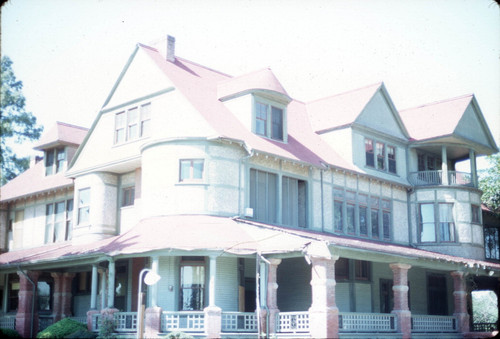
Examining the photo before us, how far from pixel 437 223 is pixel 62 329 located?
2071 cm

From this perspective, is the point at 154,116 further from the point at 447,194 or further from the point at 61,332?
the point at 447,194

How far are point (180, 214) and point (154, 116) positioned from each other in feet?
17.3

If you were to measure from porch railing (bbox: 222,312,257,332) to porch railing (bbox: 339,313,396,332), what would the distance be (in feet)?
10.7

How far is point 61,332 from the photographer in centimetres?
2388

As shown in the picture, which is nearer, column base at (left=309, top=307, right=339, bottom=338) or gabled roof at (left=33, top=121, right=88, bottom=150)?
column base at (left=309, top=307, right=339, bottom=338)

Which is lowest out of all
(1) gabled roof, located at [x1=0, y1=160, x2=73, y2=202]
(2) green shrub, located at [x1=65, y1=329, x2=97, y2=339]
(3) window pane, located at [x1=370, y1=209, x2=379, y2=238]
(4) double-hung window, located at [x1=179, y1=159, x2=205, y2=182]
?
(2) green shrub, located at [x1=65, y1=329, x2=97, y2=339]

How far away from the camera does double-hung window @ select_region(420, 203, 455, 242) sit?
115 feet

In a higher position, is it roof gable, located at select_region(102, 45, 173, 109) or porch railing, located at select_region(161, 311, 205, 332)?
roof gable, located at select_region(102, 45, 173, 109)

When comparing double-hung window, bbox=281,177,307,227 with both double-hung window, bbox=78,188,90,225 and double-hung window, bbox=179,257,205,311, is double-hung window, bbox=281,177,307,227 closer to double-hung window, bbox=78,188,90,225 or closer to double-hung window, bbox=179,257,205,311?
double-hung window, bbox=179,257,205,311

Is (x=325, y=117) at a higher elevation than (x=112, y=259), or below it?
higher

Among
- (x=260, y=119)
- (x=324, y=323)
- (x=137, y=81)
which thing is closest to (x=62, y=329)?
(x=324, y=323)

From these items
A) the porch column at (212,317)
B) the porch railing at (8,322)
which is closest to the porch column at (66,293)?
the porch railing at (8,322)

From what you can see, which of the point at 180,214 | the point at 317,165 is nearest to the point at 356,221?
the point at 317,165

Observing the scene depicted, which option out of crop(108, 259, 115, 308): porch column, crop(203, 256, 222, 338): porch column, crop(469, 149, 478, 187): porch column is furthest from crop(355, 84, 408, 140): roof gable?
crop(108, 259, 115, 308): porch column
